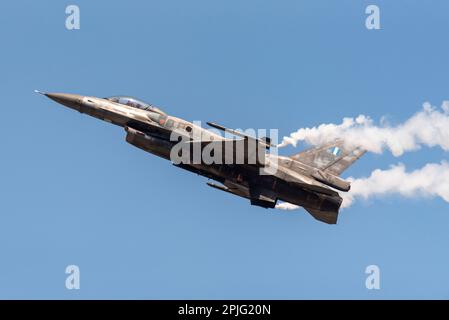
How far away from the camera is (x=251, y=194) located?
38.0 m

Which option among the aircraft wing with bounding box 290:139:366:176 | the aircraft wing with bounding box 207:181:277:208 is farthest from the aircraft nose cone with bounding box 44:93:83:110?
the aircraft wing with bounding box 290:139:366:176

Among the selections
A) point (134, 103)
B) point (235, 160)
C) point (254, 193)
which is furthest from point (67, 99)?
point (254, 193)

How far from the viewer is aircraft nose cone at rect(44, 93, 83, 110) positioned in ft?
124

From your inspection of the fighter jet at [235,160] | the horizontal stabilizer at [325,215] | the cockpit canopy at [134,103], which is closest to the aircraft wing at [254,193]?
the fighter jet at [235,160]

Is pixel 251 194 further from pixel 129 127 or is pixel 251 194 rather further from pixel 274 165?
pixel 129 127

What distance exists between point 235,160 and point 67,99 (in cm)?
819

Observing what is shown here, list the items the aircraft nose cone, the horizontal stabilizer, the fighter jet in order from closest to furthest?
the fighter jet → the aircraft nose cone → the horizontal stabilizer

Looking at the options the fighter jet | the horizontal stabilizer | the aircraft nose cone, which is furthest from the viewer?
the horizontal stabilizer

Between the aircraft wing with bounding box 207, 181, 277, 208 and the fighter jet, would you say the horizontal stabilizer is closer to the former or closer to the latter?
the fighter jet

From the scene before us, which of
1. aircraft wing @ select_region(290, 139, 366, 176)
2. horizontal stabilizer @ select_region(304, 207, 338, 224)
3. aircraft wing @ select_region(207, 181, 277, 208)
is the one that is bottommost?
horizontal stabilizer @ select_region(304, 207, 338, 224)

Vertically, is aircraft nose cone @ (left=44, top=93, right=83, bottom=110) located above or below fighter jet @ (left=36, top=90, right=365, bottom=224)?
above

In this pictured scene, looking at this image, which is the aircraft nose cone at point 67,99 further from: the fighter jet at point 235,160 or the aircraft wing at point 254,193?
the aircraft wing at point 254,193

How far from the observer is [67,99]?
125ft

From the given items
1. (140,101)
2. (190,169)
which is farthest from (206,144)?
(140,101)
